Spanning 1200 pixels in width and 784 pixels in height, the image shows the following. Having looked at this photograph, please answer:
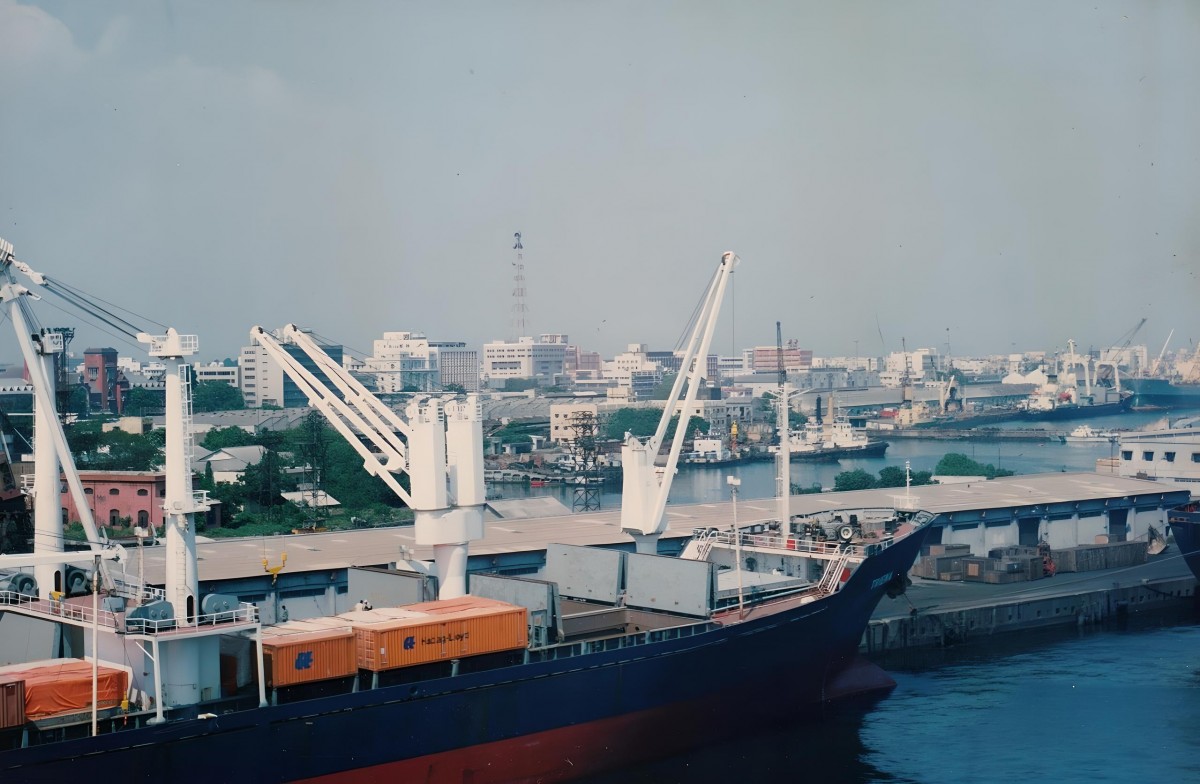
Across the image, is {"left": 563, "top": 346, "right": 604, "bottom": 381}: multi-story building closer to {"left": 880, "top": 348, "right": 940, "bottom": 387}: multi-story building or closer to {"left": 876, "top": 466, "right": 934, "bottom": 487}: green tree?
{"left": 880, "top": 348, "right": 940, "bottom": 387}: multi-story building

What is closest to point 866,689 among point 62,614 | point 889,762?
point 889,762

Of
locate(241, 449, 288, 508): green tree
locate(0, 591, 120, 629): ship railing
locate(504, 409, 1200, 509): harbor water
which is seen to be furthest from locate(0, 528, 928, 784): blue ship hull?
locate(504, 409, 1200, 509): harbor water

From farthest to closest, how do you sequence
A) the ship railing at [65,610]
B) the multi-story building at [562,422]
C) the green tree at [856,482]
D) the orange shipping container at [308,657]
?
the multi-story building at [562,422] → the green tree at [856,482] → the ship railing at [65,610] → the orange shipping container at [308,657]

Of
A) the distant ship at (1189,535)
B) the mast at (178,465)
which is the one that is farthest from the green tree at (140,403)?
the mast at (178,465)

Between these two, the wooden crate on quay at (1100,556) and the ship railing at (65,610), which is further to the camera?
the wooden crate on quay at (1100,556)

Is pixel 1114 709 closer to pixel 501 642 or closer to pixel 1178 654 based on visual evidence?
pixel 1178 654

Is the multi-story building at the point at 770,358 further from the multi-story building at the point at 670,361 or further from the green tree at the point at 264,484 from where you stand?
the green tree at the point at 264,484
